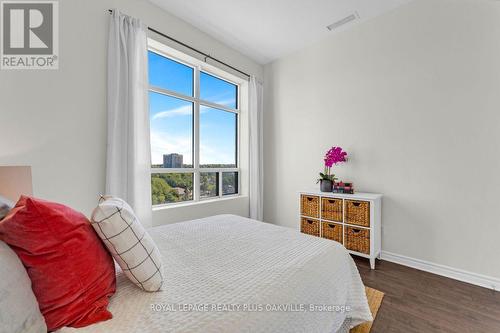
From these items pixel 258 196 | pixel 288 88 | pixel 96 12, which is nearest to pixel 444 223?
pixel 258 196

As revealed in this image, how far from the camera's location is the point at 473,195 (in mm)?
2098

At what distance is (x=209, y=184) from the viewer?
327 cm

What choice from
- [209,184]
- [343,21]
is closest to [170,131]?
[209,184]

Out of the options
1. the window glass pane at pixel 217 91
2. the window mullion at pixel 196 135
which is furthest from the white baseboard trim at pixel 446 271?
the window glass pane at pixel 217 91

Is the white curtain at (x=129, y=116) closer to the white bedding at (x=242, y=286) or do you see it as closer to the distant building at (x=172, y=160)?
the distant building at (x=172, y=160)

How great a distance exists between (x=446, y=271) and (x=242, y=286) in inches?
96.2

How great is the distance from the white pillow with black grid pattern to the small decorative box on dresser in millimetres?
2200

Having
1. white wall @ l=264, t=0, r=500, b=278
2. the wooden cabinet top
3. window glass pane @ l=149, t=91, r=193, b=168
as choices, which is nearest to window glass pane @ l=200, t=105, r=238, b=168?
window glass pane @ l=149, t=91, r=193, b=168

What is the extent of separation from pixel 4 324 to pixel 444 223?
3.14 metres

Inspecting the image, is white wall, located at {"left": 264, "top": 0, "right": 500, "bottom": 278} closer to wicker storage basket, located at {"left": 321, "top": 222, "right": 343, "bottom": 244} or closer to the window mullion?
wicker storage basket, located at {"left": 321, "top": 222, "right": 343, "bottom": 244}

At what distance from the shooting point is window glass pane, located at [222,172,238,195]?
3496mm

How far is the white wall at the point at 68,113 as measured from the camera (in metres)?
1.66

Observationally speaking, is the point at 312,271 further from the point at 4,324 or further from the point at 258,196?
the point at 258,196

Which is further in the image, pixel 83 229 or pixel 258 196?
pixel 258 196
